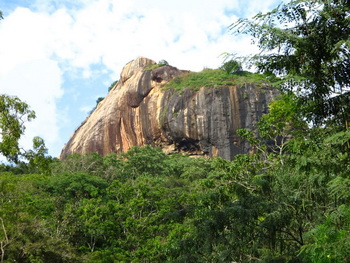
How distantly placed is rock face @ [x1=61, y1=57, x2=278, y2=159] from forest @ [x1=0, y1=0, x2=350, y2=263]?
19371 millimetres

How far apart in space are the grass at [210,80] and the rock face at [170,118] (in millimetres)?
638

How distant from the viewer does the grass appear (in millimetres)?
39625

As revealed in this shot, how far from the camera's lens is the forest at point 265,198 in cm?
588

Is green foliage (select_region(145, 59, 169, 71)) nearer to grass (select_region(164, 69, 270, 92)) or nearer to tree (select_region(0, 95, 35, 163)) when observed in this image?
grass (select_region(164, 69, 270, 92))

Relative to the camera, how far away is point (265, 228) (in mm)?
9375

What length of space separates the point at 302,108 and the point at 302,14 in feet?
3.95

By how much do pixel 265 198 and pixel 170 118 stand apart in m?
30.1

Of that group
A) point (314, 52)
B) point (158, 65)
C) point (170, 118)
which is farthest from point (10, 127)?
point (158, 65)

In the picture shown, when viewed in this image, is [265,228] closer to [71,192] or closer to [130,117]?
[71,192]

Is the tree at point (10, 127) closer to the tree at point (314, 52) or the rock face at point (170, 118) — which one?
the tree at point (314, 52)

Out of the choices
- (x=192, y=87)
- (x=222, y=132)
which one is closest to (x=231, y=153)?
(x=222, y=132)

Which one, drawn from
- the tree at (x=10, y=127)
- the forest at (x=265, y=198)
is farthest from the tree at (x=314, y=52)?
the tree at (x=10, y=127)

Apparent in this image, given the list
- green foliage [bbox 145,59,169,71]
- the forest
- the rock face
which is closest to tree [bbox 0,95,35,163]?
the forest

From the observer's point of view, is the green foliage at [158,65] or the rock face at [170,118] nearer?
the rock face at [170,118]
